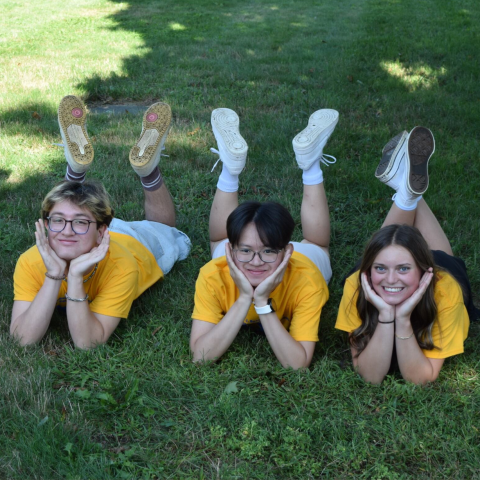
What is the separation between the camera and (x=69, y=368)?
355 cm

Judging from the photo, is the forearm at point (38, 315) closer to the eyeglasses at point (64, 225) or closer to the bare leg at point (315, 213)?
the eyeglasses at point (64, 225)

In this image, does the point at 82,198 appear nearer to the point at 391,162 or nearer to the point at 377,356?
the point at 377,356

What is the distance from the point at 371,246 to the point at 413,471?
124 cm

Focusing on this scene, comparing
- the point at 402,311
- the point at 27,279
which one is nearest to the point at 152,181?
the point at 27,279

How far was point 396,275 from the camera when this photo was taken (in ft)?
10.7

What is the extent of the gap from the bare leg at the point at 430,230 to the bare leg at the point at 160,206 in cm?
208

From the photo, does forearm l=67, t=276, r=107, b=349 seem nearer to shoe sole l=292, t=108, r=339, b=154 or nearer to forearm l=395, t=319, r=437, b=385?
forearm l=395, t=319, r=437, b=385

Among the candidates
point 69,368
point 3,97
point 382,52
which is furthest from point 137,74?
point 69,368

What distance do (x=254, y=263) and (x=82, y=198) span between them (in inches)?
46.8

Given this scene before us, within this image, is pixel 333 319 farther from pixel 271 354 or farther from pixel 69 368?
pixel 69 368

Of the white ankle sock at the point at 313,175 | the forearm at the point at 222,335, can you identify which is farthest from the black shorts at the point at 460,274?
the forearm at the point at 222,335

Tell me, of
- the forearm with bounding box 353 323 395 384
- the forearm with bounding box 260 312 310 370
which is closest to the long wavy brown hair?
the forearm with bounding box 353 323 395 384

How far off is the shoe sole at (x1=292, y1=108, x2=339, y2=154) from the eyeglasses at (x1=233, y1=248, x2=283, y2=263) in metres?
1.29

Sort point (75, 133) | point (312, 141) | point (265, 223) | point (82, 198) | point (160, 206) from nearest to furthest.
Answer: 1. point (265, 223)
2. point (82, 198)
3. point (312, 141)
4. point (75, 133)
5. point (160, 206)
